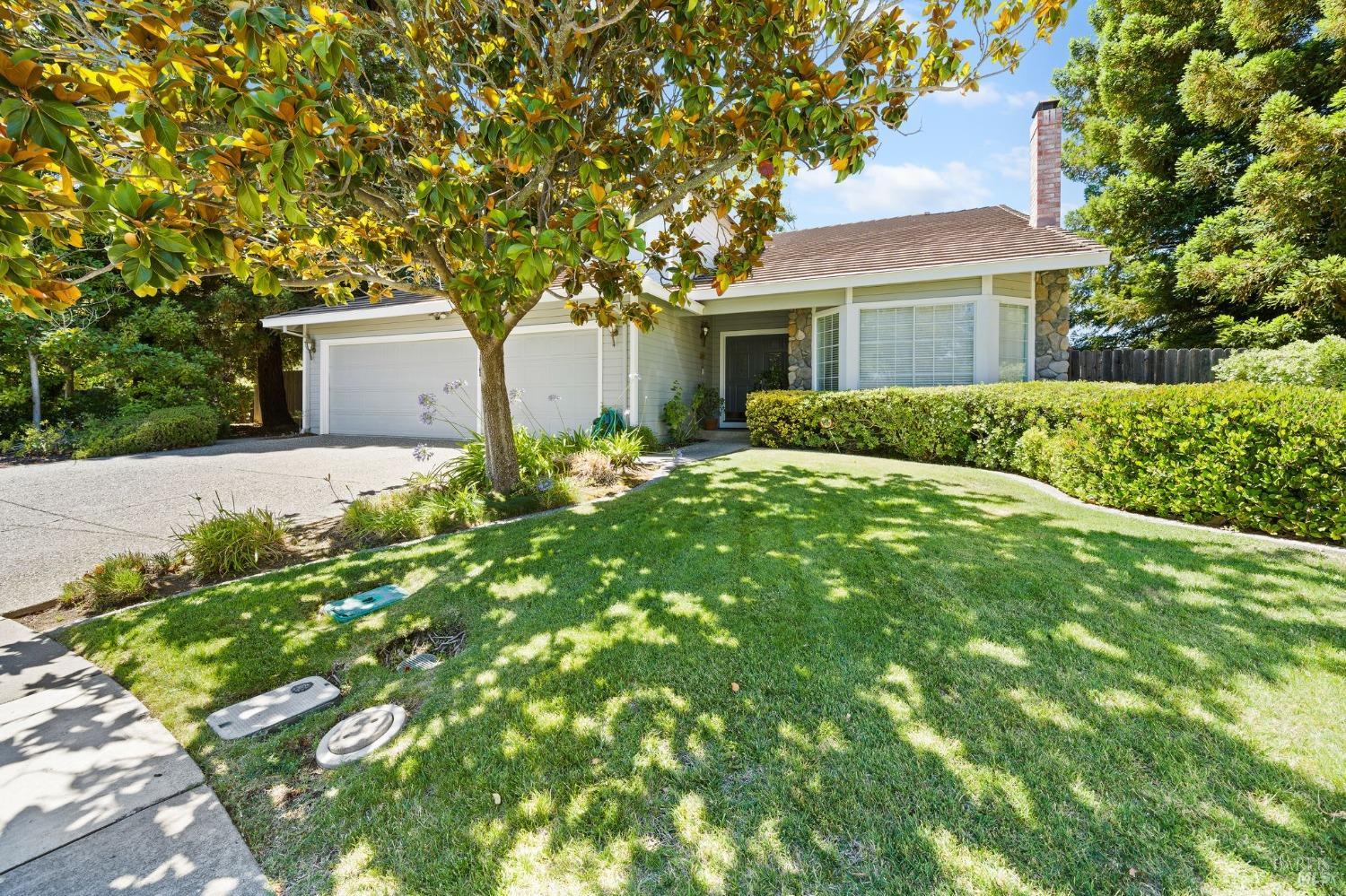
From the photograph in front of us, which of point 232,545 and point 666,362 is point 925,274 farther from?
point 232,545

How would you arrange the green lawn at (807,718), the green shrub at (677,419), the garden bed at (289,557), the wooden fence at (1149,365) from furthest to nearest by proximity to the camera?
the green shrub at (677,419), the wooden fence at (1149,365), the garden bed at (289,557), the green lawn at (807,718)

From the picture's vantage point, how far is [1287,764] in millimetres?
1876

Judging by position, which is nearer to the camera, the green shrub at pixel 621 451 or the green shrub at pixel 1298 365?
the green shrub at pixel 1298 365

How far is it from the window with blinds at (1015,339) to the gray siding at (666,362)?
6022 millimetres

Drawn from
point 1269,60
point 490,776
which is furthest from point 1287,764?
point 1269,60

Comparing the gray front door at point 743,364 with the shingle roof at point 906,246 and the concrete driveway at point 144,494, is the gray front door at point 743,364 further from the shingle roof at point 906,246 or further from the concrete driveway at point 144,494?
the concrete driveway at point 144,494

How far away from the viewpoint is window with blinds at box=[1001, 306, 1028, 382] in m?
9.36

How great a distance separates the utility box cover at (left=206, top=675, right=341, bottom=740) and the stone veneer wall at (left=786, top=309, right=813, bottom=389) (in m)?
9.94

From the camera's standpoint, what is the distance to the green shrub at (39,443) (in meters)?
9.40

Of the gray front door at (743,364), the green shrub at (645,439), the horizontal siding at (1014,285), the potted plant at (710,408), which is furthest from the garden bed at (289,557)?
the gray front door at (743,364)

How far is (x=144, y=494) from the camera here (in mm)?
6605

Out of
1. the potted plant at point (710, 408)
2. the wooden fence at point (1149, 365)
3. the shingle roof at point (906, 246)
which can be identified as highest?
the shingle roof at point (906, 246)

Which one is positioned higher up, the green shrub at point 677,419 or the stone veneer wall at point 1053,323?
the stone veneer wall at point 1053,323

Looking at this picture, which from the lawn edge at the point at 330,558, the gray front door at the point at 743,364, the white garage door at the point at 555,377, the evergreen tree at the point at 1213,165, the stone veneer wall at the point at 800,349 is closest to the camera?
the lawn edge at the point at 330,558
